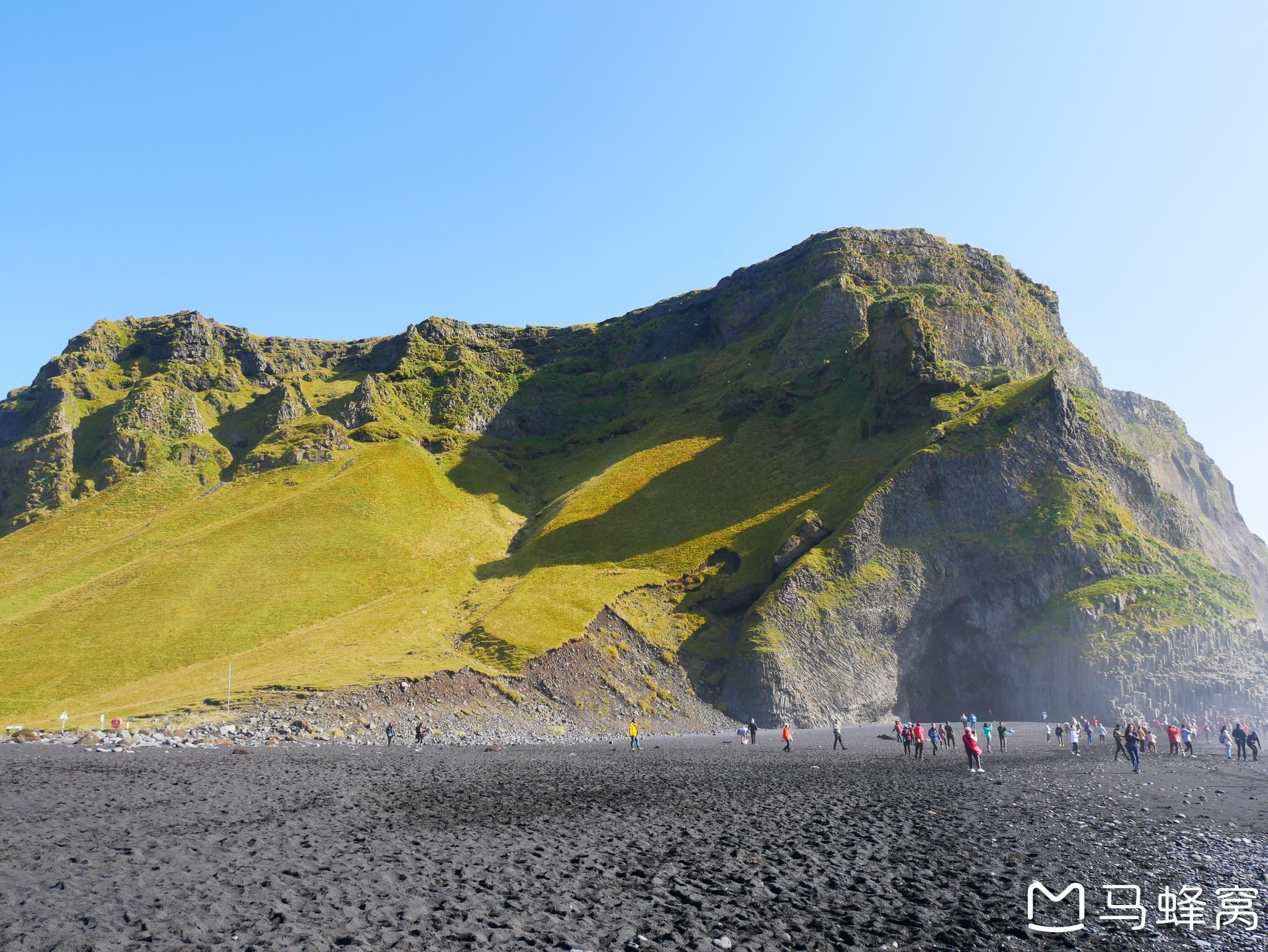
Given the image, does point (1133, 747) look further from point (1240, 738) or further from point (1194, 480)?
point (1194, 480)

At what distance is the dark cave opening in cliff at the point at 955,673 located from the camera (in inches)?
3371

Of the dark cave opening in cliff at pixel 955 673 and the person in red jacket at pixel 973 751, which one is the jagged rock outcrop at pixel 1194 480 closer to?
the dark cave opening in cliff at pixel 955 673

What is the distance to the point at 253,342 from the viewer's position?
183125mm

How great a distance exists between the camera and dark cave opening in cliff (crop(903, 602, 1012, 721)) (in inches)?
3371

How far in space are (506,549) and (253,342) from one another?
359 ft

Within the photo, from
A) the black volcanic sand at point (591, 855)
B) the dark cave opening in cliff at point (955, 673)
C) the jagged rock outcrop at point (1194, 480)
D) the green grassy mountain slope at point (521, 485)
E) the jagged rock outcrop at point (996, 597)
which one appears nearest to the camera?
the black volcanic sand at point (591, 855)

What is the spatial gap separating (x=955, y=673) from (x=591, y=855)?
80002 mm

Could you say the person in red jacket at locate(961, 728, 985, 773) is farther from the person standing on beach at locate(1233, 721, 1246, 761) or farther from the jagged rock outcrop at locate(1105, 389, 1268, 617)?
the jagged rock outcrop at locate(1105, 389, 1268, 617)

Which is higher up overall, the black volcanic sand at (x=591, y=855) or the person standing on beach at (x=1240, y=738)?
the black volcanic sand at (x=591, y=855)

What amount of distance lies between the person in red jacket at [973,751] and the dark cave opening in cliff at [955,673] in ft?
163

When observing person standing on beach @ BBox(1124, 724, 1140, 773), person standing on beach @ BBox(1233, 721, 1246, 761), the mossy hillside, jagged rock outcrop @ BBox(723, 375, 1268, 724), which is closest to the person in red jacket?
person standing on beach @ BBox(1124, 724, 1140, 773)

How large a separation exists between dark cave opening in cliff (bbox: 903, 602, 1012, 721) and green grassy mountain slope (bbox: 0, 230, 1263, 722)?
303 inches

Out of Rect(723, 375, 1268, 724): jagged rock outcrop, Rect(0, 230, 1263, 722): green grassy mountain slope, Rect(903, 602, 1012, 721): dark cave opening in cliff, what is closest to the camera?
Rect(723, 375, 1268, 724): jagged rock outcrop

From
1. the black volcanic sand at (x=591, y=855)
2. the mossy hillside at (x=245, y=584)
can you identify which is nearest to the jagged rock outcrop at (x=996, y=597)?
the mossy hillside at (x=245, y=584)
